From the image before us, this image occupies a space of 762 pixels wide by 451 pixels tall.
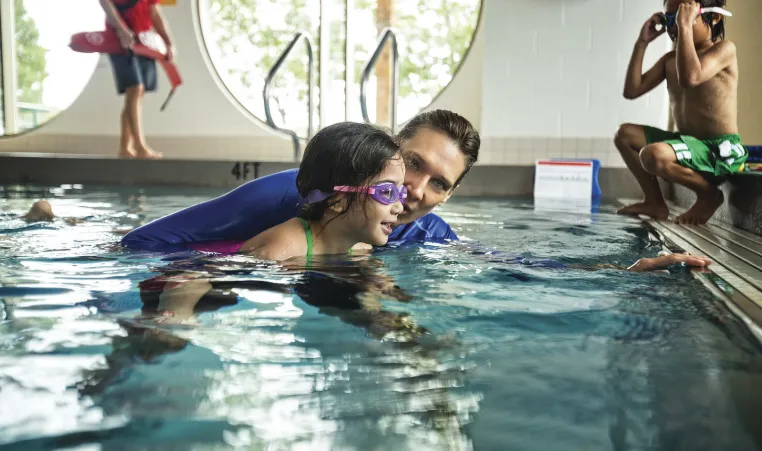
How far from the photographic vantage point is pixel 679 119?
4598mm

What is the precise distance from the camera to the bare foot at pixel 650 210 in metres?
4.60

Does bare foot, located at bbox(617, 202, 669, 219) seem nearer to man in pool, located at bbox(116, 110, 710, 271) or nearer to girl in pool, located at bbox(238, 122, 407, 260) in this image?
man in pool, located at bbox(116, 110, 710, 271)

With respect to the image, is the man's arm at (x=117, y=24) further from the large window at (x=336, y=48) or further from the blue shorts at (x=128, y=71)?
the large window at (x=336, y=48)

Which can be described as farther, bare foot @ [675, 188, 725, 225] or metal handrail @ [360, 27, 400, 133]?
metal handrail @ [360, 27, 400, 133]

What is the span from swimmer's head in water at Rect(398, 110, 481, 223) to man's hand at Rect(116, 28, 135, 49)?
236 inches

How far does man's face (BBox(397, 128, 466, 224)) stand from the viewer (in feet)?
8.61

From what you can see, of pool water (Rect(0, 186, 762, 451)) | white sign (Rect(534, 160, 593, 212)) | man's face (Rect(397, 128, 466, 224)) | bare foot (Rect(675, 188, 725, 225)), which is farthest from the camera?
white sign (Rect(534, 160, 593, 212))

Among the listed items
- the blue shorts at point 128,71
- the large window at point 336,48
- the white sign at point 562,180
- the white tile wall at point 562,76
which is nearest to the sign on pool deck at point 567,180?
the white sign at point 562,180

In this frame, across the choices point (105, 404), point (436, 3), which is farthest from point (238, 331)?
point (436, 3)

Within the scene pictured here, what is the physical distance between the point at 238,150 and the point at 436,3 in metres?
3.87

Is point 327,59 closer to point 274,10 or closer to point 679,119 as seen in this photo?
point 274,10

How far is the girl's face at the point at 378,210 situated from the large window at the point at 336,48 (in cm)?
689

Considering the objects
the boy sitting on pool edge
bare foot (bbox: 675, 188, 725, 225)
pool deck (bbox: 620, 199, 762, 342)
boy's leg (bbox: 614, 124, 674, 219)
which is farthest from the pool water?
boy's leg (bbox: 614, 124, 674, 219)

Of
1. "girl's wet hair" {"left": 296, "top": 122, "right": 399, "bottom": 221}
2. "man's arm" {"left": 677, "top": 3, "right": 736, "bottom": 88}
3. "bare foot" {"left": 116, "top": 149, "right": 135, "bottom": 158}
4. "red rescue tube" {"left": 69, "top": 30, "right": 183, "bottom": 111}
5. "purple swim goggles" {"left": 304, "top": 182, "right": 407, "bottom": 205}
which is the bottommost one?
"bare foot" {"left": 116, "top": 149, "right": 135, "bottom": 158}
